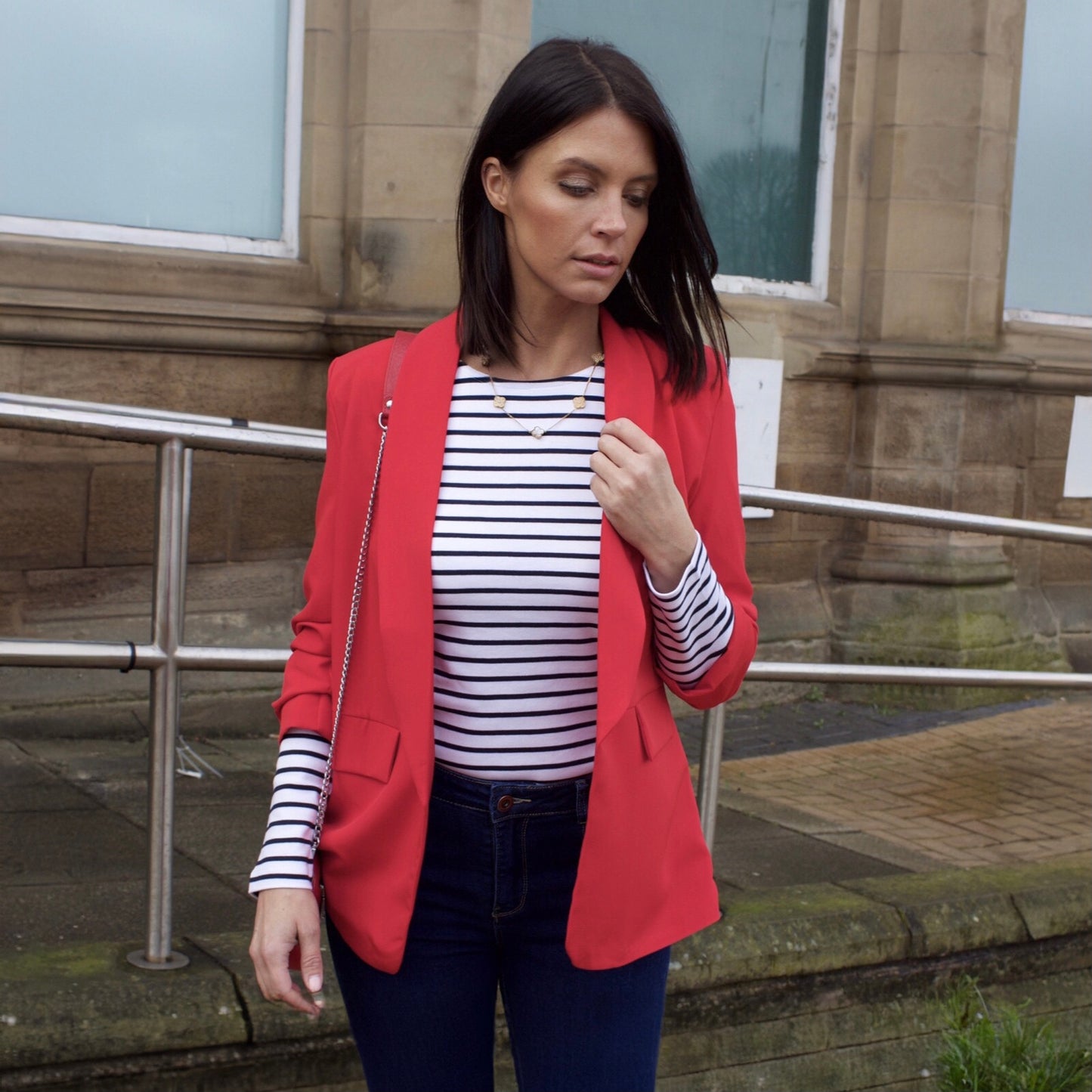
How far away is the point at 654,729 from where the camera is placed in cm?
195

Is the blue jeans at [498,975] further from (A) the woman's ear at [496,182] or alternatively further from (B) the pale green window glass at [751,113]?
(B) the pale green window glass at [751,113]

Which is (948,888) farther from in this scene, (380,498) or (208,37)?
(208,37)

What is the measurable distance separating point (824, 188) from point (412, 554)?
253 inches

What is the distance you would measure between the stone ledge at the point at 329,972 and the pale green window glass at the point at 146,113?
3632mm

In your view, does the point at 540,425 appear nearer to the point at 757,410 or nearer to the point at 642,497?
the point at 642,497

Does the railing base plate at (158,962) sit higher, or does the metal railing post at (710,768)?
the metal railing post at (710,768)

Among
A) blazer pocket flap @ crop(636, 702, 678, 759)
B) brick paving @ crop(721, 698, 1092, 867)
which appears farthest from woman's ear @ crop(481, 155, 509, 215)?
brick paving @ crop(721, 698, 1092, 867)

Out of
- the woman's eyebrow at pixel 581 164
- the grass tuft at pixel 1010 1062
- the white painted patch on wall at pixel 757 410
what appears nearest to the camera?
the woman's eyebrow at pixel 581 164

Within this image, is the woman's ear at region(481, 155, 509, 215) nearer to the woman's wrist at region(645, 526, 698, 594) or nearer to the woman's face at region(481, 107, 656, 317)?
the woman's face at region(481, 107, 656, 317)

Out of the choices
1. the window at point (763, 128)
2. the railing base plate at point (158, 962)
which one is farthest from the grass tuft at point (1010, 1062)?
the window at point (763, 128)

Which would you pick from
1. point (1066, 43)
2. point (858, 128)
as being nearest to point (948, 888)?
point (858, 128)

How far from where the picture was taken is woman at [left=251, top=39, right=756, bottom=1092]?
189 centimetres

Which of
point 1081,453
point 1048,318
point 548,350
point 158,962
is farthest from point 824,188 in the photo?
point 548,350

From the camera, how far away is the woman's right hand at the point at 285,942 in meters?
1.87
